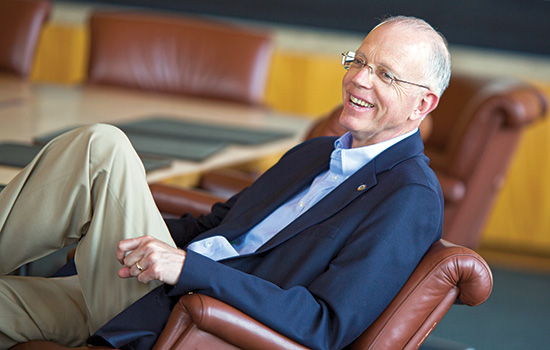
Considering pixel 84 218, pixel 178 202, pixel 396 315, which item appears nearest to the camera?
pixel 396 315

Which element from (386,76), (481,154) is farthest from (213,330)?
(481,154)

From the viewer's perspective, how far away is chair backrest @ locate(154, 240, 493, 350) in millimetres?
Result: 1461

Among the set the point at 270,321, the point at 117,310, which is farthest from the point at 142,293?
the point at 270,321

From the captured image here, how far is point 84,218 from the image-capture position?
5.56 feet

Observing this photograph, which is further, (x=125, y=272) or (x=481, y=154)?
(x=481, y=154)

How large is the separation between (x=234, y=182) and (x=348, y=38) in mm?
2524

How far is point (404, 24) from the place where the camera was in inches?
69.0

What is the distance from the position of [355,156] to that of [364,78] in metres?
0.18

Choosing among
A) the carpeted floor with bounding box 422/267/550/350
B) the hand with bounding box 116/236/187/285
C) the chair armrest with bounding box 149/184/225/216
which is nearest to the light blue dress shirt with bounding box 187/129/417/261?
the hand with bounding box 116/236/187/285

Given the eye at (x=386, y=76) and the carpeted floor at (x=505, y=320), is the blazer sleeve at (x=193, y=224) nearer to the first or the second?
the eye at (x=386, y=76)

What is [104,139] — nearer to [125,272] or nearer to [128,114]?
[125,272]

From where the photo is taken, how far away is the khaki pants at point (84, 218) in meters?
1.68

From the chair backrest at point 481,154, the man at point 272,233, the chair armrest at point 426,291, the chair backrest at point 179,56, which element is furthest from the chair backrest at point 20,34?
the chair armrest at point 426,291

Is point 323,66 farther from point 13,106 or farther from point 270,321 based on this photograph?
point 270,321
